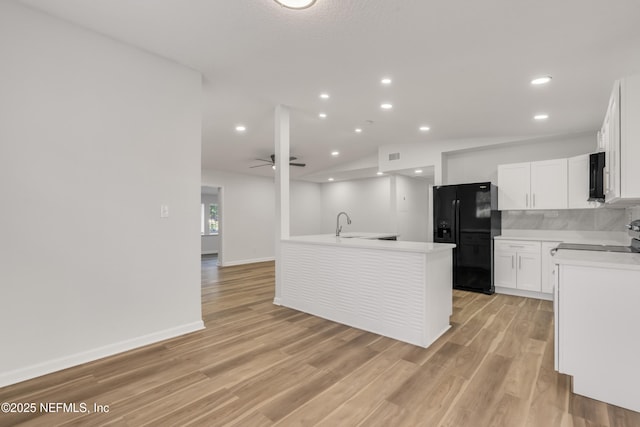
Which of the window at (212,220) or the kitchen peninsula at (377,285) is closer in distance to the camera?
the kitchen peninsula at (377,285)

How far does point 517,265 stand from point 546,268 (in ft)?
1.17

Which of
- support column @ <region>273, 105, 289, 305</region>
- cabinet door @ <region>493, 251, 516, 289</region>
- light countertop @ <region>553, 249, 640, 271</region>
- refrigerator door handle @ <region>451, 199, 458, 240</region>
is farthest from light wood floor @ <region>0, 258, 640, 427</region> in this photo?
refrigerator door handle @ <region>451, 199, 458, 240</region>

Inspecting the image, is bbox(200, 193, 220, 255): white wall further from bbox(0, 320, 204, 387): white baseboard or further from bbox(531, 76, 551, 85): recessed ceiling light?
bbox(531, 76, 551, 85): recessed ceiling light

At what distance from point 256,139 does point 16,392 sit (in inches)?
182

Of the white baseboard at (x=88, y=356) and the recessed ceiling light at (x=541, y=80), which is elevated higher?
the recessed ceiling light at (x=541, y=80)

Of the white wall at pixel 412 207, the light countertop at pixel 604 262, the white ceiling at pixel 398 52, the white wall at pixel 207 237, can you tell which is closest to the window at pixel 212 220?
the white wall at pixel 207 237

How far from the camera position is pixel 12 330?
85.5 inches

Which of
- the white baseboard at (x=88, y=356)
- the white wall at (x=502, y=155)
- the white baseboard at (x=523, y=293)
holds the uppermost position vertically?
the white wall at (x=502, y=155)

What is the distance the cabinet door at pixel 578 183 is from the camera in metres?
4.21

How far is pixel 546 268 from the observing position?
4.43 meters

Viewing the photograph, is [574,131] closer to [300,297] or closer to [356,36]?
[356,36]

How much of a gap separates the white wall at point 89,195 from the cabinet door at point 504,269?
443 centimetres

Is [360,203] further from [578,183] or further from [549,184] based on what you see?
[578,183]

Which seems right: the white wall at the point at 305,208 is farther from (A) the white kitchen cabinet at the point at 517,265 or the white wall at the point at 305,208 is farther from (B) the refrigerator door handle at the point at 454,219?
(A) the white kitchen cabinet at the point at 517,265
